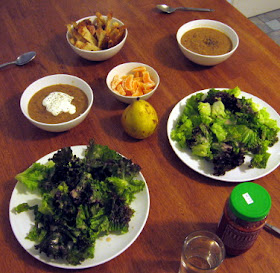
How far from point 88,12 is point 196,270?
1812 mm

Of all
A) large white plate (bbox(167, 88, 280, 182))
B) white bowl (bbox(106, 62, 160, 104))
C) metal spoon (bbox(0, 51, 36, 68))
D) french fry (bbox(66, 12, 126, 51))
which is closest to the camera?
large white plate (bbox(167, 88, 280, 182))

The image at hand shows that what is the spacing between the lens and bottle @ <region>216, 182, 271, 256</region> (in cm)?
88

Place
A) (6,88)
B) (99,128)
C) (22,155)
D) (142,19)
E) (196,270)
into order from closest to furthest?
(196,270)
(22,155)
(99,128)
(6,88)
(142,19)

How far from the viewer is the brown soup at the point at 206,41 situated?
1.74 metres

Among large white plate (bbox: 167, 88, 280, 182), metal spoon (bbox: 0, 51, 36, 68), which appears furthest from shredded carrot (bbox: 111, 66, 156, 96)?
metal spoon (bbox: 0, 51, 36, 68)

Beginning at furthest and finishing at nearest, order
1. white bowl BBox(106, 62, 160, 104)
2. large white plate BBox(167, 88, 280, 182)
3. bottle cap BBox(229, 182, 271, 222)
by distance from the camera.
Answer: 1. white bowl BBox(106, 62, 160, 104)
2. large white plate BBox(167, 88, 280, 182)
3. bottle cap BBox(229, 182, 271, 222)

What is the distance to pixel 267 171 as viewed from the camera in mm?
1251

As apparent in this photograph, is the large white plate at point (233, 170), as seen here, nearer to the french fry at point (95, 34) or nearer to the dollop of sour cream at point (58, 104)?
the dollop of sour cream at point (58, 104)

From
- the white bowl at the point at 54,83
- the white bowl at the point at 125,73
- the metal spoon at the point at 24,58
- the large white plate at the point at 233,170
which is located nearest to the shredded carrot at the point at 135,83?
the white bowl at the point at 125,73

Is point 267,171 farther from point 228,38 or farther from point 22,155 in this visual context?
point 22,155

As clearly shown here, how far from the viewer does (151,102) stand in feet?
5.20

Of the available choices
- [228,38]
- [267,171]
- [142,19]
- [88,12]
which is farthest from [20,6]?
[267,171]

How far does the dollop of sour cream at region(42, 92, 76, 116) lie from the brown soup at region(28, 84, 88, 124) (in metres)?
0.01

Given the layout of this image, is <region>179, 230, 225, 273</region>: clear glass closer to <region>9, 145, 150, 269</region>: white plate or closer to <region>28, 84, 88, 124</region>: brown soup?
<region>9, 145, 150, 269</region>: white plate
